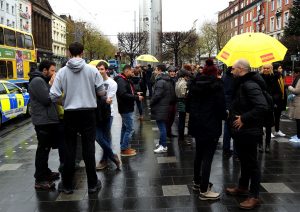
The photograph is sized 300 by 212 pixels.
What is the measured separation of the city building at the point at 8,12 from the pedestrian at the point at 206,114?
5573 cm

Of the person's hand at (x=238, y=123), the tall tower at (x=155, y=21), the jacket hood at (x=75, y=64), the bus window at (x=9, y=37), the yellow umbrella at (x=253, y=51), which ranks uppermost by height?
the tall tower at (x=155, y=21)

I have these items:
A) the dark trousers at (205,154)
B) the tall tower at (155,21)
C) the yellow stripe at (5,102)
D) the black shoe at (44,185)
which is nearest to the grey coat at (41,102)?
the black shoe at (44,185)

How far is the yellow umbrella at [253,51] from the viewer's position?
18.6 feet

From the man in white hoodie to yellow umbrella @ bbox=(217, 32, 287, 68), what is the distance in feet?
6.92

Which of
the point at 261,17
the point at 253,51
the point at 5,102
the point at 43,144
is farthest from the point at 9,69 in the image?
the point at 261,17

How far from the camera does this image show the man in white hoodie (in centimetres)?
472

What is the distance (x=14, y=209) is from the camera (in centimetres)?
461

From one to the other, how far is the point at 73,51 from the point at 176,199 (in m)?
2.29

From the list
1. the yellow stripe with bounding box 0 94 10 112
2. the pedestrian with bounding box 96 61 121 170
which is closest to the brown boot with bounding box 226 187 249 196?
the pedestrian with bounding box 96 61 121 170

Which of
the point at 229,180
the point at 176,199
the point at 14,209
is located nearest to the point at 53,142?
the point at 14,209

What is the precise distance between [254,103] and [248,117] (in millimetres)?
174

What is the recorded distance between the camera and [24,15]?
63.2 meters

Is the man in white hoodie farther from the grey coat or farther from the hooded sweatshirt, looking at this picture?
the grey coat

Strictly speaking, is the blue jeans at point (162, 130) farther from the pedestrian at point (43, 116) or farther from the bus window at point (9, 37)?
the bus window at point (9, 37)
